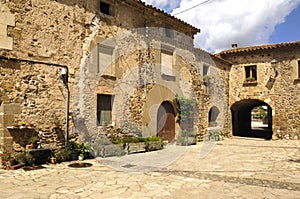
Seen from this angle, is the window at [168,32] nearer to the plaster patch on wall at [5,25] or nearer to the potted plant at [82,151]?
the potted plant at [82,151]

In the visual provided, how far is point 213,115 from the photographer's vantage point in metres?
17.0

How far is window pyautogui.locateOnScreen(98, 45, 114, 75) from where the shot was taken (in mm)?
9633

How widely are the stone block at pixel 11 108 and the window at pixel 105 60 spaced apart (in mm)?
3212

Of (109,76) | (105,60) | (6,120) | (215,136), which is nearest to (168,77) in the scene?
(109,76)

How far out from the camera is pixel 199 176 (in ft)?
21.1

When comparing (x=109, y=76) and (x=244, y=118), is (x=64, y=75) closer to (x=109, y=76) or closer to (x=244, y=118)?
(x=109, y=76)

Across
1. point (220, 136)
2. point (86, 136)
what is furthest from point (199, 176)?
point (220, 136)

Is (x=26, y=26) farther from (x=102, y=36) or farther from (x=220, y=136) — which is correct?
(x=220, y=136)

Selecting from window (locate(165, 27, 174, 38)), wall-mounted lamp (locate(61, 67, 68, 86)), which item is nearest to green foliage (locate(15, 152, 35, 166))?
wall-mounted lamp (locate(61, 67, 68, 86))

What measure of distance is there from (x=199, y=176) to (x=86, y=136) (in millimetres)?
4461

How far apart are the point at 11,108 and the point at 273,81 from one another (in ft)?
49.7

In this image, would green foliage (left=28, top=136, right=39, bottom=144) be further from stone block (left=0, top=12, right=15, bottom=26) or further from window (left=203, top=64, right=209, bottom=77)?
window (left=203, top=64, right=209, bottom=77)

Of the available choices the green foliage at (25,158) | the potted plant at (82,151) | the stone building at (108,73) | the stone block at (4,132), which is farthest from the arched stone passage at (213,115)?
the stone block at (4,132)

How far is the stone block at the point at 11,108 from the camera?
7.13 m
